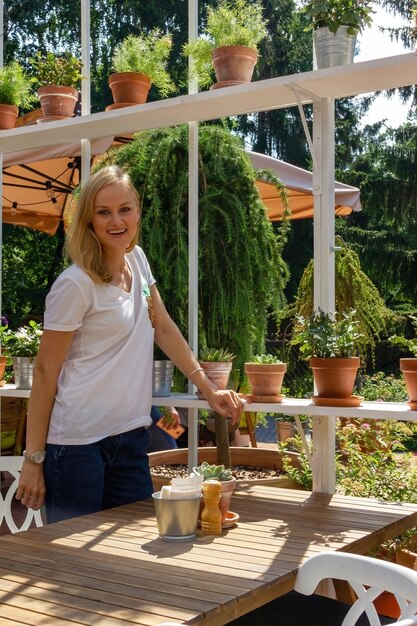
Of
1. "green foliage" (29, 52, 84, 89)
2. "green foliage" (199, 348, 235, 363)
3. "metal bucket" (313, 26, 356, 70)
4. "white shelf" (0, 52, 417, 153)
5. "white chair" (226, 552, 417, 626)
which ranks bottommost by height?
"white chair" (226, 552, 417, 626)

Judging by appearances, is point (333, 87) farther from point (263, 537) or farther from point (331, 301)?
point (263, 537)

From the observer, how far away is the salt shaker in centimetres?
193

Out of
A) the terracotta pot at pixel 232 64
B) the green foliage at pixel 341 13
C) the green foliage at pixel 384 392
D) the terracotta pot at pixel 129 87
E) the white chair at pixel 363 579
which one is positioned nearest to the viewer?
the white chair at pixel 363 579

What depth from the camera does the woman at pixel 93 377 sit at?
2156 millimetres

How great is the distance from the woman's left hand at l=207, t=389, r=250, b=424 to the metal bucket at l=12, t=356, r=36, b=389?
905 millimetres

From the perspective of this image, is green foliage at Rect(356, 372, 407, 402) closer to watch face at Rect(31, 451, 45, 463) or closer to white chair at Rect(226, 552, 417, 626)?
watch face at Rect(31, 451, 45, 463)

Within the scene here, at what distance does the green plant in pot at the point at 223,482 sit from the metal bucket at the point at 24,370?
1130mm

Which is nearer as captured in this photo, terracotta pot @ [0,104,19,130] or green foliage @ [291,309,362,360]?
green foliage @ [291,309,362,360]

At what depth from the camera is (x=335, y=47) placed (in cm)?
229

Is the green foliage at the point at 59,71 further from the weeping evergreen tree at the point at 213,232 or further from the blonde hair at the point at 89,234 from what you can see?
the blonde hair at the point at 89,234

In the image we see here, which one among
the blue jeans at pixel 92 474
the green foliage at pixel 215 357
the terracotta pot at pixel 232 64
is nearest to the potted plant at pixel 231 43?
the terracotta pot at pixel 232 64

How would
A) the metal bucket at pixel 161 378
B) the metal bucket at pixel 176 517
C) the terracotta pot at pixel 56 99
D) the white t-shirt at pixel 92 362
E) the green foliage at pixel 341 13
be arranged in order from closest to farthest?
the metal bucket at pixel 176 517
the white t-shirt at pixel 92 362
the green foliage at pixel 341 13
the metal bucket at pixel 161 378
the terracotta pot at pixel 56 99

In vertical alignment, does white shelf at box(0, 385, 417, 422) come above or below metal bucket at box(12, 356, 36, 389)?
below

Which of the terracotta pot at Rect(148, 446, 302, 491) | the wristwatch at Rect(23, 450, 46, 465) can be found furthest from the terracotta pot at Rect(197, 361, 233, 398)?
the wristwatch at Rect(23, 450, 46, 465)
